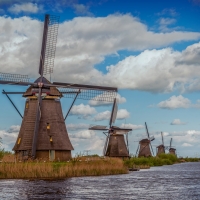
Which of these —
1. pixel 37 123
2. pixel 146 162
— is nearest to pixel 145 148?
pixel 146 162

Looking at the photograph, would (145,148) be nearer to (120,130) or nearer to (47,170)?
(120,130)

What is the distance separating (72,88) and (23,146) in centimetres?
617

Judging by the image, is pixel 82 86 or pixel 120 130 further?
pixel 120 130

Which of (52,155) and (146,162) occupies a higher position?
(146,162)

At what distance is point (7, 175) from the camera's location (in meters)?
30.7

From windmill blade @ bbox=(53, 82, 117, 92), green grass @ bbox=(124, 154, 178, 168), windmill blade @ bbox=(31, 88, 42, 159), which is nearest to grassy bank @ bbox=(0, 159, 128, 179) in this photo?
windmill blade @ bbox=(31, 88, 42, 159)

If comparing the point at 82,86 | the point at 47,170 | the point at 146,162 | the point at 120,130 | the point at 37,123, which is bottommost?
the point at 47,170

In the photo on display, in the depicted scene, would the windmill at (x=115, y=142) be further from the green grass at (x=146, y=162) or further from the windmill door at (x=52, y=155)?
the windmill door at (x=52, y=155)

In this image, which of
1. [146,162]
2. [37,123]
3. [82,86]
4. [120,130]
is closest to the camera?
[37,123]

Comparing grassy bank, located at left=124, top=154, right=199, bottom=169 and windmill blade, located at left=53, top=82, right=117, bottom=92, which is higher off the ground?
windmill blade, located at left=53, top=82, right=117, bottom=92

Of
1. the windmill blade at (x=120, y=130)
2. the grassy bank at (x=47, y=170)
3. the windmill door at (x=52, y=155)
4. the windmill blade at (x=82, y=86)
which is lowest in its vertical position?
the grassy bank at (x=47, y=170)

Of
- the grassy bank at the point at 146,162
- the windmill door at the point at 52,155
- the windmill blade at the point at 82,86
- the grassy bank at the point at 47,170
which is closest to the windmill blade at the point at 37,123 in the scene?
the windmill door at the point at 52,155

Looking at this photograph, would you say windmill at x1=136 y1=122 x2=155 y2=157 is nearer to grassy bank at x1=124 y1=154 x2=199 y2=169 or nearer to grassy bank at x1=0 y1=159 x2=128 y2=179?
grassy bank at x1=124 y1=154 x2=199 y2=169

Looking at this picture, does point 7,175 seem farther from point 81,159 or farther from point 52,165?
point 81,159
